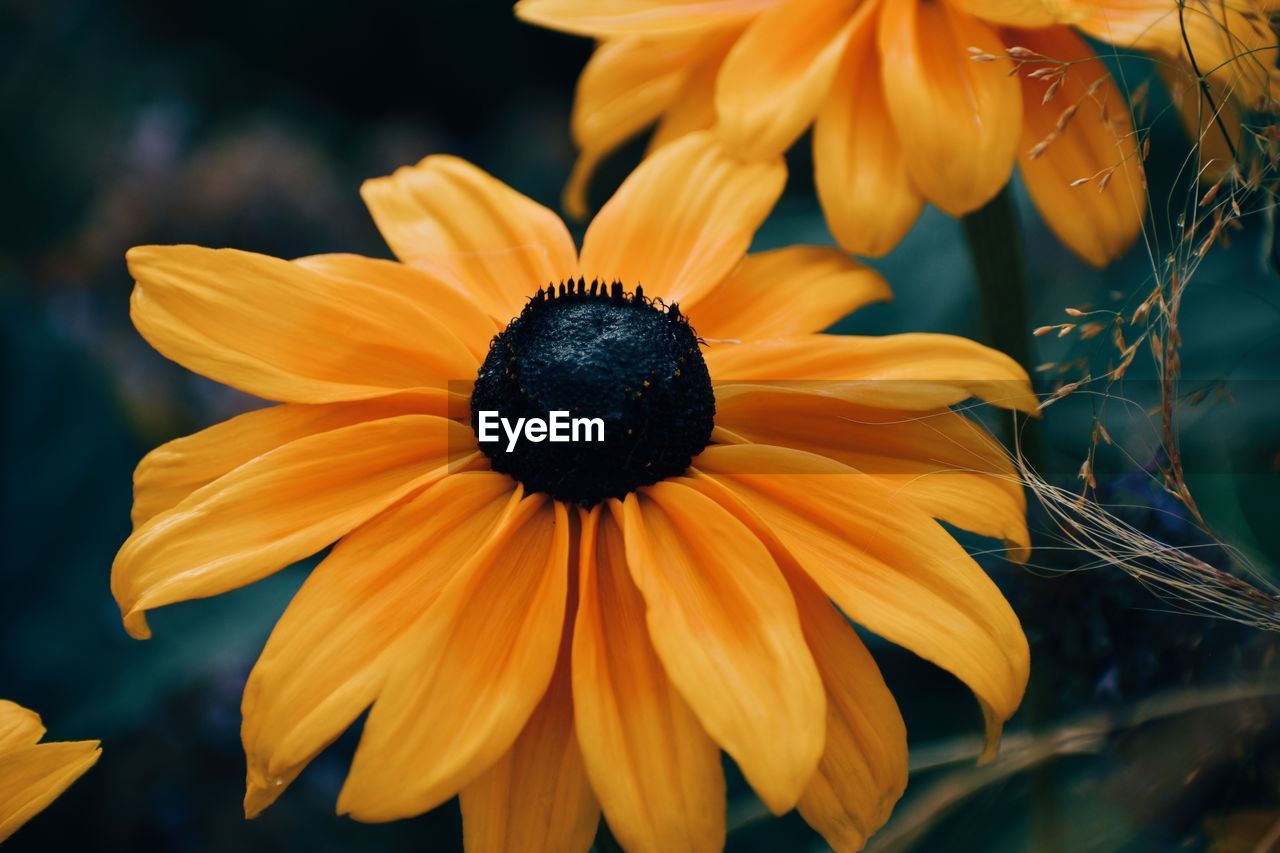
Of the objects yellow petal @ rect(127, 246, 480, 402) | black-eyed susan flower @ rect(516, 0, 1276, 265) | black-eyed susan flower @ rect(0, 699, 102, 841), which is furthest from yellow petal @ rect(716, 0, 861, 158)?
black-eyed susan flower @ rect(0, 699, 102, 841)

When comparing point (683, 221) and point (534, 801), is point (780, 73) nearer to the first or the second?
point (683, 221)

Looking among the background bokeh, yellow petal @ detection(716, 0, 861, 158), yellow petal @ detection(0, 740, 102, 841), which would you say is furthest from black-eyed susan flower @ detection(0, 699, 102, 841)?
yellow petal @ detection(716, 0, 861, 158)

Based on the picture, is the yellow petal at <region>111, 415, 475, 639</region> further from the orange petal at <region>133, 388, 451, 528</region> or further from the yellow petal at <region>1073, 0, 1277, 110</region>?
the yellow petal at <region>1073, 0, 1277, 110</region>

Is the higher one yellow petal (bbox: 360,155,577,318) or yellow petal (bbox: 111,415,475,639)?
yellow petal (bbox: 360,155,577,318)

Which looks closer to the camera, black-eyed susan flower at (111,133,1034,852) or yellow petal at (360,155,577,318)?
black-eyed susan flower at (111,133,1034,852)

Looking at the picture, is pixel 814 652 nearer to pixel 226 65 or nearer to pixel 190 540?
pixel 190 540


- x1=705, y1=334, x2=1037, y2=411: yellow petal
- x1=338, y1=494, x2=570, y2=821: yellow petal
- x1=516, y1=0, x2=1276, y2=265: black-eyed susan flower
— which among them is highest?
x1=516, y1=0, x2=1276, y2=265: black-eyed susan flower

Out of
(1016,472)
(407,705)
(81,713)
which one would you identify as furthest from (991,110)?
(81,713)
